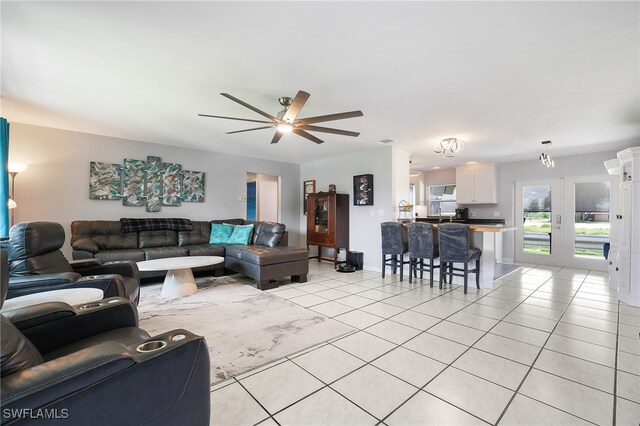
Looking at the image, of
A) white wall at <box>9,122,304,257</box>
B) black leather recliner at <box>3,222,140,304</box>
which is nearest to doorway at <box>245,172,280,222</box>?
white wall at <box>9,122,304,257</box>

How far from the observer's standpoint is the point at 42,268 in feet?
7.61

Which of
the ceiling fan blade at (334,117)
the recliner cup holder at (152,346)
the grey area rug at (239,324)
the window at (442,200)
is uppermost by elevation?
the ceiling fan blade at (334,117)

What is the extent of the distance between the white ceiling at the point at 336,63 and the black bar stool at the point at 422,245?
5.03 ft

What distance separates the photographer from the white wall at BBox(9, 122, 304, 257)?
13.8ft

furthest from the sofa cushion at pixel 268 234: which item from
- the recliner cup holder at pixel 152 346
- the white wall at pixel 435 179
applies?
the white wall at pixel 435 179

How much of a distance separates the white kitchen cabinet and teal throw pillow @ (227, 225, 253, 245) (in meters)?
5.40

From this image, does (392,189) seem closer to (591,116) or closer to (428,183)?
(591,116)

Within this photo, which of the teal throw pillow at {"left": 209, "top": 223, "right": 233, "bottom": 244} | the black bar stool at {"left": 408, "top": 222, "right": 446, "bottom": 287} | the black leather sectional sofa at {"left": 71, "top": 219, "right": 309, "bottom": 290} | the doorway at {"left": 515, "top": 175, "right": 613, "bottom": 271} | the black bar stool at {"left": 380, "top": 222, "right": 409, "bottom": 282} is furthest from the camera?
the doorway at {"left": 515, "top": 175, "right": 613, "bottom": 271}

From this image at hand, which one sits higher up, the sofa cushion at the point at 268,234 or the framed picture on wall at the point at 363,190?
the framed picture on wall at the point at 363,190

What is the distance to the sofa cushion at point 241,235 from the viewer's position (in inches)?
211

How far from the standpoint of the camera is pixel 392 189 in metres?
5.35

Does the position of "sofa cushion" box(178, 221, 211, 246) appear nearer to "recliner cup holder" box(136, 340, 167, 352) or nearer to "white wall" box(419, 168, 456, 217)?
"recliner cup holder" box(136, 340, 167, 352)

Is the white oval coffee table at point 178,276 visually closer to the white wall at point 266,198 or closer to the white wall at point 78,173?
the white wall at point 78,173

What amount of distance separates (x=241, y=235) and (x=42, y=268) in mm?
3196
